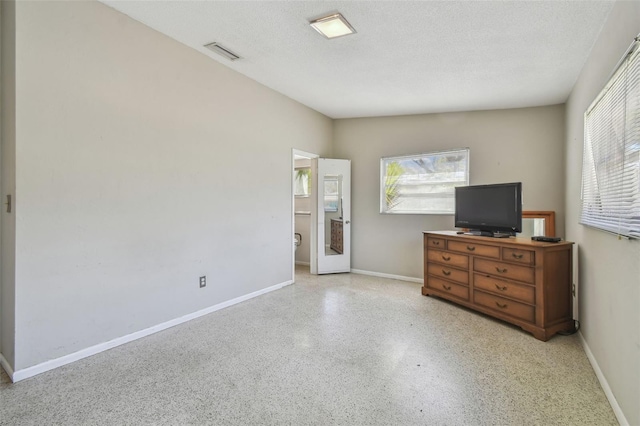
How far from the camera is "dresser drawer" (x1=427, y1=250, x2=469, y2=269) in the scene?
3.53 metres

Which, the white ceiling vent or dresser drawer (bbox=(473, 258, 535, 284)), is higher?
the white ceiling vent

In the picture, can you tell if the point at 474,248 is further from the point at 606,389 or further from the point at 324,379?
the point at 324,379

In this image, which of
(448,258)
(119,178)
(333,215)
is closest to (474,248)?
(448,258)

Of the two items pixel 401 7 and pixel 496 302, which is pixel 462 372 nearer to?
pixel 496 302

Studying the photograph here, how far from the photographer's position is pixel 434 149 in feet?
15.3

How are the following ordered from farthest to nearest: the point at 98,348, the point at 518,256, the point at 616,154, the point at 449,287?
the point at 449,287 → the point at 518,256 → the point at 98,348 → the point at 616,154

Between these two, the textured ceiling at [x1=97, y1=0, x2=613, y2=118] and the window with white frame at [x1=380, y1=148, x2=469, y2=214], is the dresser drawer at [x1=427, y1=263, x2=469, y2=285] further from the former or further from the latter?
the textured ceiling at [x1=97, y1=0, x2=613, y2=118]

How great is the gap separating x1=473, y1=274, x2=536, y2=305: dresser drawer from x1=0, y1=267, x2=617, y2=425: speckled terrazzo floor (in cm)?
32

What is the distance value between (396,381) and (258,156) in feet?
9.69

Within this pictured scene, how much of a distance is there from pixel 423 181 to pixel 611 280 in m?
2.96

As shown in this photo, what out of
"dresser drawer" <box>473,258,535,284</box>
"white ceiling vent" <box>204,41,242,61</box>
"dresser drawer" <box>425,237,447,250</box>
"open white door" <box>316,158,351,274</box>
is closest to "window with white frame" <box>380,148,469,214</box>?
"open white door" <box>316,158,351,274</box>

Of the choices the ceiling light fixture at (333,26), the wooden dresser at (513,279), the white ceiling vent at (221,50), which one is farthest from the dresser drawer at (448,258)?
the white ceiling vent at (221,50)

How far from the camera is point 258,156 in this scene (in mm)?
3947

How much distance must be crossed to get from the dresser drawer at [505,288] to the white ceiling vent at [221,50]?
3.48m
